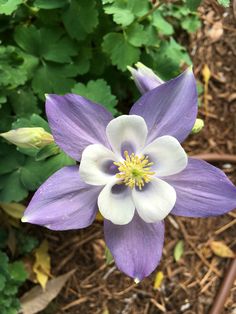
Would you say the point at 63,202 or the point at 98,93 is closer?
the point at 63,202

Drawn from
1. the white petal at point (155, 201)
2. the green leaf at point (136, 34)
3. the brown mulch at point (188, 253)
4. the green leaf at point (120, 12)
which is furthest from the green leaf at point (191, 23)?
the white petal at point (155, 201)

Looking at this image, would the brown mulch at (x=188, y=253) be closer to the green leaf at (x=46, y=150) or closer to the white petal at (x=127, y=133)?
the green leaf at (x=46, y=150)

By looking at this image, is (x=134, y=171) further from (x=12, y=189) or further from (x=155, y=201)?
(x=12, y=189)

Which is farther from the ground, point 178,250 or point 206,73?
point 206,73

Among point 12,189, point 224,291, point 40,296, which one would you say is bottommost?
point 224,291

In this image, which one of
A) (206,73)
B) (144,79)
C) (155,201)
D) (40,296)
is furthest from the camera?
(206,73)

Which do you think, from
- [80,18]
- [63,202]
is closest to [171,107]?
[63,202]

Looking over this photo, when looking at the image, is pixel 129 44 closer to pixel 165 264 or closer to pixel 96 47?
pixel 96 47
